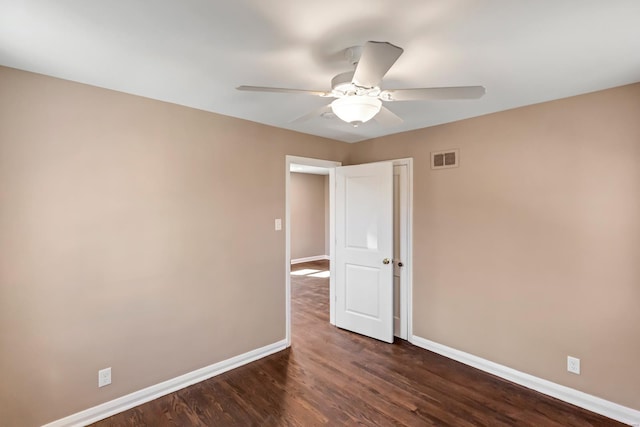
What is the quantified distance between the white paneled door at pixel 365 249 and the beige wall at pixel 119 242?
1030 mm

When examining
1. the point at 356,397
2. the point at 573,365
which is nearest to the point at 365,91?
the point at 356,397

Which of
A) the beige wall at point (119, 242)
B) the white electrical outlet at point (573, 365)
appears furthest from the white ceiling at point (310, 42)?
the white electrical outlet at point (573, 365)

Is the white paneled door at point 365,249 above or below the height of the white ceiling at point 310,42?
below

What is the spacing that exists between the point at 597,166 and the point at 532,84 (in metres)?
0.82

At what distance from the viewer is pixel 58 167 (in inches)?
81.1

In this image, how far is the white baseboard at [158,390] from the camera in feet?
6.99

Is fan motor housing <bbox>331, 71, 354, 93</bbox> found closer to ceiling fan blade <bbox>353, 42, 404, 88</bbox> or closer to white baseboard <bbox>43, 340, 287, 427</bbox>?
ceiling fan blade <bbox>353, 42, 404, 88</bbox>

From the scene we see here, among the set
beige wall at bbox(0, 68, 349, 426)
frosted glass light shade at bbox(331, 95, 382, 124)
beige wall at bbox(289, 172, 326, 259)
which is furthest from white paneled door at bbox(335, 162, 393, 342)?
beige wall at bbox(289, 172, 326, 259)

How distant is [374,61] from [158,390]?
2.85m

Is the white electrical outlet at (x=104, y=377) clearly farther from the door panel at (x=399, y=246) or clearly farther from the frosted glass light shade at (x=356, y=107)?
the door panel at (x=399, y=246)

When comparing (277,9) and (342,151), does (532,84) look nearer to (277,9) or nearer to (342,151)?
(277,9)

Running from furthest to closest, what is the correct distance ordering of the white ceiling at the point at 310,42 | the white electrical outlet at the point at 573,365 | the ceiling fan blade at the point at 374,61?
the white electrical outlet at the point at 573,365 → the white ceiling at the point at 310,42 → the ceiling fan blade at the point at 374,61

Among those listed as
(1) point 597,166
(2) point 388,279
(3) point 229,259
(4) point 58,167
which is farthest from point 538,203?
(4) point 58,167

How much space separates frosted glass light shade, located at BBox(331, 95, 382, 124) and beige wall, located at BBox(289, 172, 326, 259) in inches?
245
